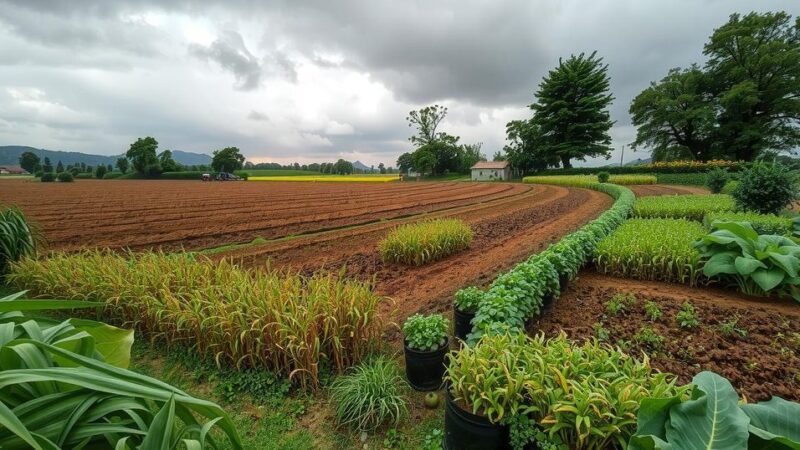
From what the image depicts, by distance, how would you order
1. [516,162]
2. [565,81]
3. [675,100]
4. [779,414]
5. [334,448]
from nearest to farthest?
[779,414], [334,448], [675,100], [565,81], [516,162]

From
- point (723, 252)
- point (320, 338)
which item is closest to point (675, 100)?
point (723, 252)

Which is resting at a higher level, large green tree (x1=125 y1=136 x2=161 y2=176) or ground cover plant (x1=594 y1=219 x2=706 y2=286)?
large green tree (x1=125 y1=136 x2=161 y2=176)

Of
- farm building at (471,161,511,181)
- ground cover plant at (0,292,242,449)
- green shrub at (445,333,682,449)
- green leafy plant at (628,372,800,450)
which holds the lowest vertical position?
green shrub at (445,333,682,449)

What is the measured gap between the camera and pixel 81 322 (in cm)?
183

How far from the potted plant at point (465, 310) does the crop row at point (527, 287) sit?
0.09 m

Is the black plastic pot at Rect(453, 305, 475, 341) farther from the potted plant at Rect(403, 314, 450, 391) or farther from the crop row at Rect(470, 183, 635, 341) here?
the potted plant at Rect(403, 314, 450, 391)

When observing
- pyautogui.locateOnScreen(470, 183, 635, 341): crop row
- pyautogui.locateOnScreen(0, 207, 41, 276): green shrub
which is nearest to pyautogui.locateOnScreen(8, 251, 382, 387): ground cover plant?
pyautogui.locateOnScreen(470, 183, 635, 341): crop row

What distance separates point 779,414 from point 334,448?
2.55m

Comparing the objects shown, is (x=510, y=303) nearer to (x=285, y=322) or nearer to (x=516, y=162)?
(x=285, y=322)

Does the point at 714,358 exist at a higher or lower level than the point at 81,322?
lower

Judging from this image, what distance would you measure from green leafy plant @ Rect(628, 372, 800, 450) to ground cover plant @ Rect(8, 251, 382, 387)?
2185 mm

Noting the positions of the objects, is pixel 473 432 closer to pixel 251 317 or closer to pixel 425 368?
pixel 425 368

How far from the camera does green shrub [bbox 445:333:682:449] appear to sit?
5.63ft

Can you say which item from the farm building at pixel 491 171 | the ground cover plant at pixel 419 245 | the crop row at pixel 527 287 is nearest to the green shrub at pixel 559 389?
the crop row at pixel 527 287
